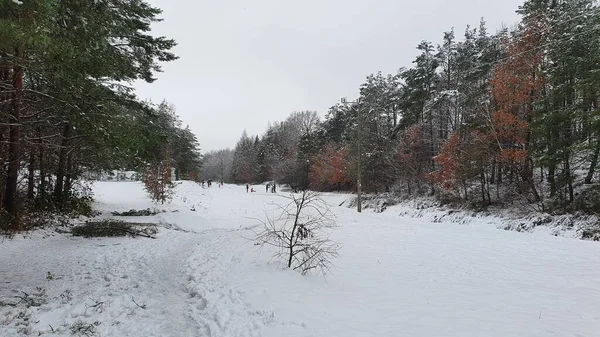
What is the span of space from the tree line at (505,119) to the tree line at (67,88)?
42.9ft

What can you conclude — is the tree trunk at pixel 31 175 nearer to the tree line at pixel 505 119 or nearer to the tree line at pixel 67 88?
the tree line at pixel 67 88

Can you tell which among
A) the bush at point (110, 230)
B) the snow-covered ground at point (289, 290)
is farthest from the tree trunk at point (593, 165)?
the bush at point (110, 230)

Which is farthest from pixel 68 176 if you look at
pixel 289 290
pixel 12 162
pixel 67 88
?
pixel 289 290

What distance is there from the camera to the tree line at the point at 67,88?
17.3ft

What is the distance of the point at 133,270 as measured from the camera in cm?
770

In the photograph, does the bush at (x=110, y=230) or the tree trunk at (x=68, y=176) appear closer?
the bush at (x=110, y=230)

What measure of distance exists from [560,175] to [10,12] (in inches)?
788

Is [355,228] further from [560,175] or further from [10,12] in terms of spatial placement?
[10,12]

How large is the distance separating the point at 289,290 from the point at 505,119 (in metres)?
16.0

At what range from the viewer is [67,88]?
6836 mm

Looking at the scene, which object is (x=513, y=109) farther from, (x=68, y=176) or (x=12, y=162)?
(x=68, y=176)

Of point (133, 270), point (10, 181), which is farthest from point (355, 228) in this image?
point (10, 181)

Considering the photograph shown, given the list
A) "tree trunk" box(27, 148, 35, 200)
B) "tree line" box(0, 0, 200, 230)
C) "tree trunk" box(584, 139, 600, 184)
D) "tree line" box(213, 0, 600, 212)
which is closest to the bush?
"tree line" box(0, 0, 200, 230)

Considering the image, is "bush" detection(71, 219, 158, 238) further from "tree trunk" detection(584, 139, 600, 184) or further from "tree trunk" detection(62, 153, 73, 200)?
"tree trunk" detection(584, 139, 600, 184)
